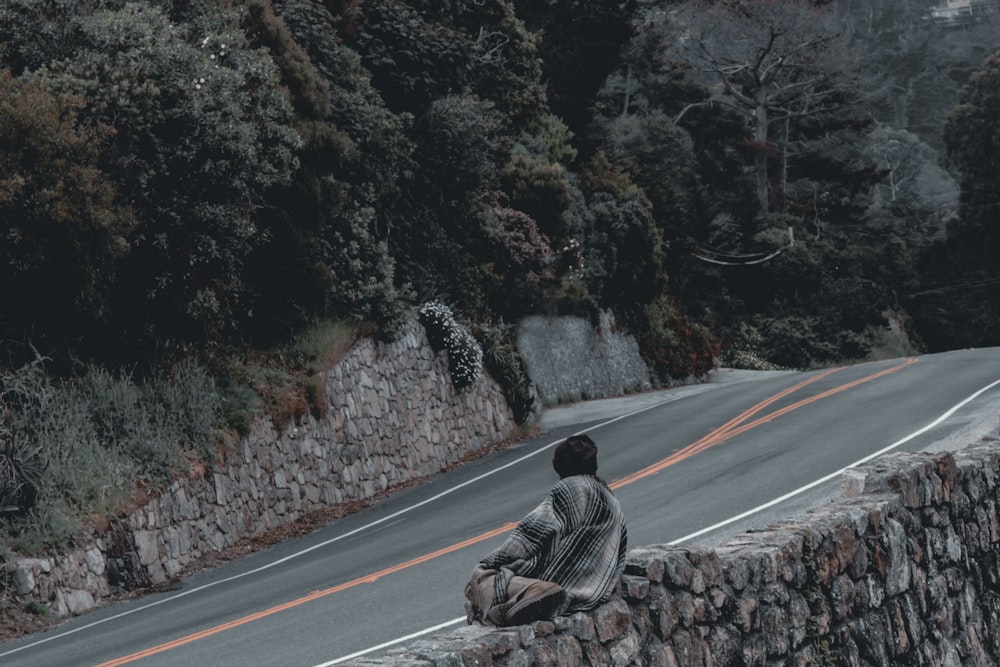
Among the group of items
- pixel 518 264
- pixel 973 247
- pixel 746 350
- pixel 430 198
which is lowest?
pixel 746 350

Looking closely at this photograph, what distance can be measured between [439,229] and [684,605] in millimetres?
22232

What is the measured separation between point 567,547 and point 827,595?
3.14 meters

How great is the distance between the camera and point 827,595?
8.68 meters

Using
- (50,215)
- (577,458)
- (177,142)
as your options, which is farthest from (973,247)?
(577,458)

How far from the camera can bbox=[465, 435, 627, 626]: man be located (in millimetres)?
6348

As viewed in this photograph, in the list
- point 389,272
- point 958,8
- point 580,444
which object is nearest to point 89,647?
point 580,444

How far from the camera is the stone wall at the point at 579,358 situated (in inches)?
1291

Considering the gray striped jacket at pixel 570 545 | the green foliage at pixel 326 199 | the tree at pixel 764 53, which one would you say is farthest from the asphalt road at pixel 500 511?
the tree at pixel 764 53

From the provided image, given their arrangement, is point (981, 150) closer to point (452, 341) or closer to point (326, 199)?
point (452, 341)

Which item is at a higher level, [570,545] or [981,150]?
[981,150]

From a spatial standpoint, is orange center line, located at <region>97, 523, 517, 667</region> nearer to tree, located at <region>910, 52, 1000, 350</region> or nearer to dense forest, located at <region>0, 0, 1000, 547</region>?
dense forest, located at <region>0, 0, 1000, 547</region>

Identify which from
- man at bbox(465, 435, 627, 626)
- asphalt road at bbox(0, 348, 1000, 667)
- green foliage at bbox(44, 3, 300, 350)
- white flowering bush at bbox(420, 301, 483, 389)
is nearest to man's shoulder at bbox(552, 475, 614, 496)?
man at bbox(465, 435, 627, 626)

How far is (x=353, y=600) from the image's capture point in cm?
1297

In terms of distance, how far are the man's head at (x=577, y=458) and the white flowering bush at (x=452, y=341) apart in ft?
63.9
